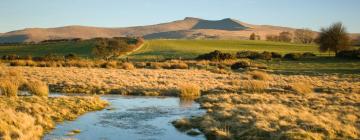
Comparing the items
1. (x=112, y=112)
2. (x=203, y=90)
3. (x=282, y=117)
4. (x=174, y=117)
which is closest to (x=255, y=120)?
(x=282, y=117)

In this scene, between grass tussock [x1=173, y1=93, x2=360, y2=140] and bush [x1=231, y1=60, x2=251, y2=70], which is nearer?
grass tussock [x1=173, y1=93, x2=360, y2=140]

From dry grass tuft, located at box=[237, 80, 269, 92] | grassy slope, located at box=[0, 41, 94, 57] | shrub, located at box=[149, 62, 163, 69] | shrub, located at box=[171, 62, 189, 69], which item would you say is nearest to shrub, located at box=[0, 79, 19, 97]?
dry grass tuft, located at box=[237, 80, 269, 92]

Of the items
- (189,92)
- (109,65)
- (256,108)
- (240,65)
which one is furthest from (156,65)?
(256,108)

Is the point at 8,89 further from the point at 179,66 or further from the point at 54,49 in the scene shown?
the point at 54,49

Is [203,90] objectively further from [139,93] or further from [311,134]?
[311,134]

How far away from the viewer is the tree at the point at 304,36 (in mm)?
173250

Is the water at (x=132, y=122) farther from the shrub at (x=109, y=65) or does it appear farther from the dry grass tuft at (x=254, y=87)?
the shrub at (x=109, y=65)

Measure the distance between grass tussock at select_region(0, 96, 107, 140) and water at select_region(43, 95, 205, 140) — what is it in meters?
0.67

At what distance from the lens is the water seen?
20.2 metres

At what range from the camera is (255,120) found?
22078 mm

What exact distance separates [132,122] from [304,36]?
528 feet

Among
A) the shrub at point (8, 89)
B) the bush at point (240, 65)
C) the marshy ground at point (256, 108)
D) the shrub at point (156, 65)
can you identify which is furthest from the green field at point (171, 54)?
the shrub at point (8, 89)

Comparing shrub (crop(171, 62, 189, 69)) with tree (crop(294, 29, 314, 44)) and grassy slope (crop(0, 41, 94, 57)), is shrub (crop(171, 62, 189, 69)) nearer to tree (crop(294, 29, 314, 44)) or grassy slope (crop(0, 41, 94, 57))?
grassy slope (crop(0, 41, 94, 57))

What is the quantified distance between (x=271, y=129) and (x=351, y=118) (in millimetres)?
5417
